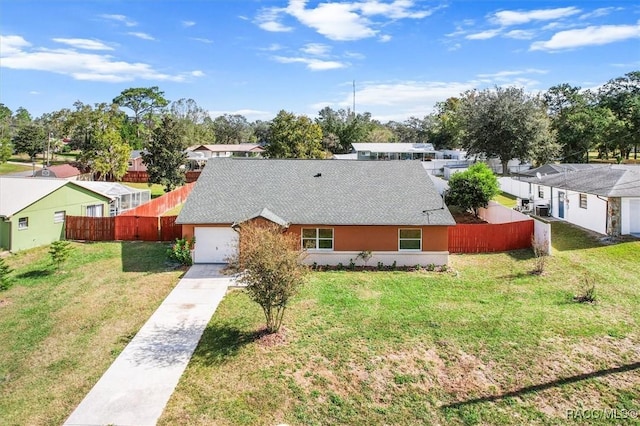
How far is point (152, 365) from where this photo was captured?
12.1 meters

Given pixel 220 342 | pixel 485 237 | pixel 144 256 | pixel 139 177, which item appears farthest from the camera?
pixel 139 177

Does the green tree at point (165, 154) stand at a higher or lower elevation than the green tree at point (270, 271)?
higher

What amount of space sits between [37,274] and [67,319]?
6674 mm

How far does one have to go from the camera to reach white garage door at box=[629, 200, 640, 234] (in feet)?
81.4

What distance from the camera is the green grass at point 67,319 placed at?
35.4 feet

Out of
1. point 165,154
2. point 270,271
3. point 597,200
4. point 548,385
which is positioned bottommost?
point 548,385

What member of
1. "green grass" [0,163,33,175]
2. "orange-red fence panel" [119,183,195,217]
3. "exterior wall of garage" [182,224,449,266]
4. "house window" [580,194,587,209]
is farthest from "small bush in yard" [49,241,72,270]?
"green grass" [0,163,33,175]

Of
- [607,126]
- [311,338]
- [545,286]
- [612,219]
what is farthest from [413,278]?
[607,126]

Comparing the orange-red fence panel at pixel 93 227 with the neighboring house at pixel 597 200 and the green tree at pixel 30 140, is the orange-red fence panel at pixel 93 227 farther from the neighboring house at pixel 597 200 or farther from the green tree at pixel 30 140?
the green tree at pixel 30 140

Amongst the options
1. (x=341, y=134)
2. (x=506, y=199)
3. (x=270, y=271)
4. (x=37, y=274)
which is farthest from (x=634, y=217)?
(x=341, y=134)

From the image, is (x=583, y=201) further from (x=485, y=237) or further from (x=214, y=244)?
(x=214, y=244)

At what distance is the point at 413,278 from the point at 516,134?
3735 centimetres

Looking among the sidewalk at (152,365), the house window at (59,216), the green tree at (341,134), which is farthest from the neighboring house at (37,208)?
the green tree at (341,134)

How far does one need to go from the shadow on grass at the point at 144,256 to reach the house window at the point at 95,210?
5.04 m
